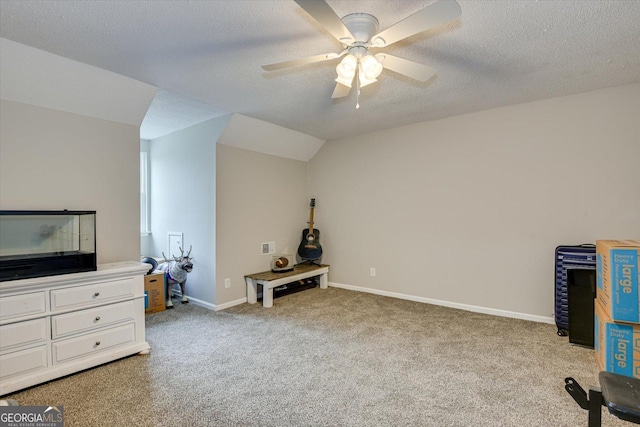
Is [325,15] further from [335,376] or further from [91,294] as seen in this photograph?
[91,294]

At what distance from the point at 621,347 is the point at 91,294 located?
12.8 ft

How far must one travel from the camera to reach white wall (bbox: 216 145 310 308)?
3.93 m

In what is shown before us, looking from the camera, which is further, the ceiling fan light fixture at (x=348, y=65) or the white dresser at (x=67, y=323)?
the white dresser at (x=67, y=323)

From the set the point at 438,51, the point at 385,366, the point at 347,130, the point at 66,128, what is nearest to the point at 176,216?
the point at 66,128

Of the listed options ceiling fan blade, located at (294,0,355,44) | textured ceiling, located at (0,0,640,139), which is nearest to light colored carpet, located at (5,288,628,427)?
ceiling fan blade, located at (294,0,355,44)

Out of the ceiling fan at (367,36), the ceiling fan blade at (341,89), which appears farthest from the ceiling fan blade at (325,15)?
the ceiling fan blade at (341,89)

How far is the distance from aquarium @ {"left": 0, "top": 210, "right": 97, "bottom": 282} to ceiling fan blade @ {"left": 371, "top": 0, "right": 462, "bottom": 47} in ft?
8.60

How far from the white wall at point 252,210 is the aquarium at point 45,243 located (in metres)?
1.47

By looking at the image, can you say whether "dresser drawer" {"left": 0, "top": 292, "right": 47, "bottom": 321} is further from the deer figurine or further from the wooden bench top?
the wooden bench top

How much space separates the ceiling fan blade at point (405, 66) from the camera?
1.92 m

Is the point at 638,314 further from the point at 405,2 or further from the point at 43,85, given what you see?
the point at 43,85

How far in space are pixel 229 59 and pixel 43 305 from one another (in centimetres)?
222

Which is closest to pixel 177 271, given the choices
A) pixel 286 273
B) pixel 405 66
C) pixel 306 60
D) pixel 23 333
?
pixel 286 273

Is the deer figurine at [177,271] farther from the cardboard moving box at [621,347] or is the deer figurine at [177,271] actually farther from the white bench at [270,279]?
the cardboard moving box at [621,347]
